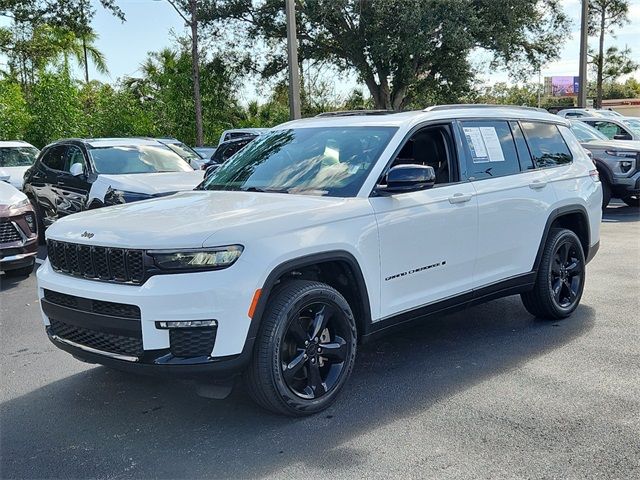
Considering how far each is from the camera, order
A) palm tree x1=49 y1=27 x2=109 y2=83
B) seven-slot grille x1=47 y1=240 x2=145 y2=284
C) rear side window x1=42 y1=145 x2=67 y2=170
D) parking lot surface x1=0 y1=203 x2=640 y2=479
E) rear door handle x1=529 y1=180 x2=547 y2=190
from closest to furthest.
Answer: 1. parking lot surface x1=0 y1=203 x2=640 y2=479
2. seven-slot grille x1=47 y1=240 x2=145 y2=284
3. rear door handle x1=529 y1=180 x2=547 y2=190
4. rear side window x1=42 y1=145 x2=67 y2=170
5. palm tree x1=49 y1=27 x2=109 y2=83

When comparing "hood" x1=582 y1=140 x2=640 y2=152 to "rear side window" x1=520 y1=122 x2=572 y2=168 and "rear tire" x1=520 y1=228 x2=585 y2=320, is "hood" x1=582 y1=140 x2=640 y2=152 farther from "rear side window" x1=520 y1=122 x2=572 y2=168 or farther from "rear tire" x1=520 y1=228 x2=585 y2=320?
"rear tire" x1=520 y1=228 x2=585 y2=320

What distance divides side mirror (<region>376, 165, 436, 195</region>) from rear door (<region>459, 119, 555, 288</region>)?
31.6 inches

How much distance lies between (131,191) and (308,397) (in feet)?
17.7

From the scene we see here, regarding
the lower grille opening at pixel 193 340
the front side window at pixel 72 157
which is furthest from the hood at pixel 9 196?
the lower grille opening at pixel 193 340

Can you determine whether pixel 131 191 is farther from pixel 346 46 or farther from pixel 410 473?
pixel 346 46

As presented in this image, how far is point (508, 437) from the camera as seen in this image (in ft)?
11.9

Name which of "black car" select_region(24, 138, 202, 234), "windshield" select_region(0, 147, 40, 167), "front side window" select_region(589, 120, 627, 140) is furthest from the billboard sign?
"black car" select_region(24, 138, 202, 234)

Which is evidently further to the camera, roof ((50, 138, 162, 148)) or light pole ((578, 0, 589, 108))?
light pole ((578, 0, 589, 108))

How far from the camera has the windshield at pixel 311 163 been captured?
14.7 feet

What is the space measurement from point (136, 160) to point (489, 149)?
599cm

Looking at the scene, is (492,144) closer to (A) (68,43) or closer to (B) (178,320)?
(B) (178,320)

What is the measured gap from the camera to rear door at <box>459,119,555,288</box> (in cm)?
505

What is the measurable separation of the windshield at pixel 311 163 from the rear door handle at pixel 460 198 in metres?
0.64

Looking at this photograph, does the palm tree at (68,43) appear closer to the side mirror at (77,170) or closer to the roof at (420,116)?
the side mirror at (77,170)
